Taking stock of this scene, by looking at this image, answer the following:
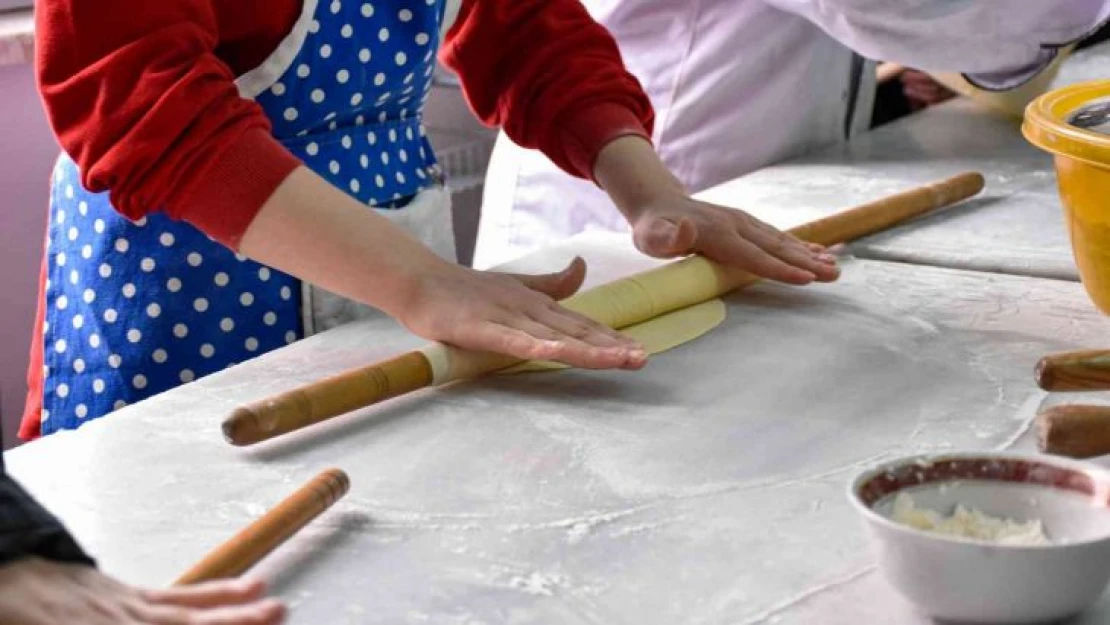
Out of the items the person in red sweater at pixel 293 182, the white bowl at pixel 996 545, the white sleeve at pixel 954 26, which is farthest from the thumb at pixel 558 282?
the white sleeve at pixel 954 26

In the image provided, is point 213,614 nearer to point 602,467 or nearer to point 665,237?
point 602,467

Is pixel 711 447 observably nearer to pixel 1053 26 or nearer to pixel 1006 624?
pixel 1006 624

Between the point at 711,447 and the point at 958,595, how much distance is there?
11.1 inches

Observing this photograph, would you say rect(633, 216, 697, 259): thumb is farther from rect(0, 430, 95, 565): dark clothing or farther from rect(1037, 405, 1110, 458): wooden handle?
rect(0, 430, 95, 565): dark clothing

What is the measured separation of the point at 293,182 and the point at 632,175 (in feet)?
1.30

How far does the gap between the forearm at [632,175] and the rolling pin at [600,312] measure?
0.12 m

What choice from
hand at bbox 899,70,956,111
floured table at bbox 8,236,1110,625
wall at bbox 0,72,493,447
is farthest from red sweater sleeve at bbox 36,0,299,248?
hand at bbox 899,70,956,111

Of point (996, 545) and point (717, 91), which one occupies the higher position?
point (996, 545)

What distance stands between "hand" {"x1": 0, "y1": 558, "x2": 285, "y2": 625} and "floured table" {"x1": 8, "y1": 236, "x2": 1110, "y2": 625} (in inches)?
4.0

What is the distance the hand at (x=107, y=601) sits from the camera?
640 millimetres

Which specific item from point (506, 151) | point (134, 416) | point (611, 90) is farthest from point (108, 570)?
point (506, 151)

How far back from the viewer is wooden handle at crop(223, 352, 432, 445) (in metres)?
0.96

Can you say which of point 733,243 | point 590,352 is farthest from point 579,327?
point 733,243

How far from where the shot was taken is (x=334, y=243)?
43.3 inches
